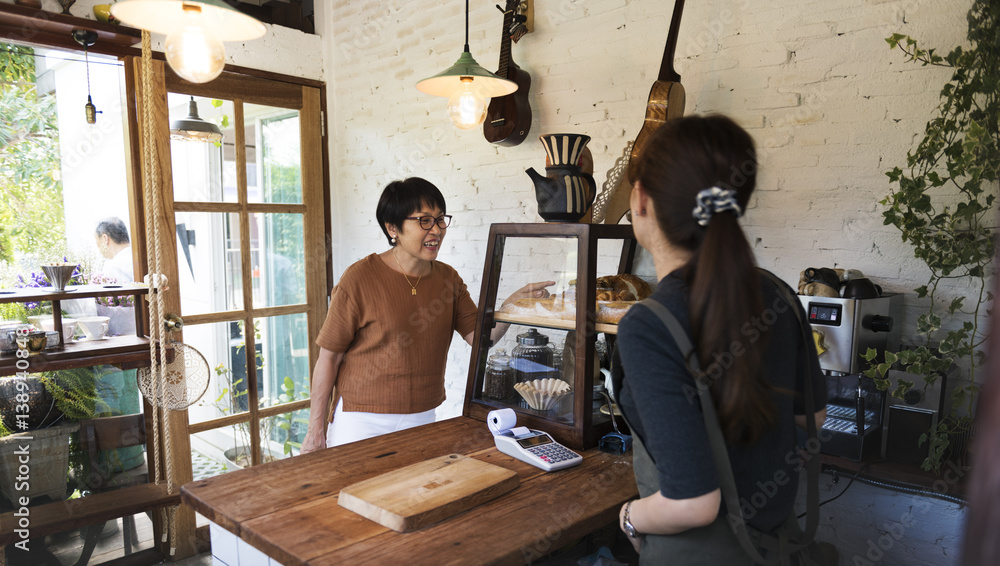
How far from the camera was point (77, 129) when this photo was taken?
4.24 metres

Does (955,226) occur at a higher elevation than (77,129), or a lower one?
lower

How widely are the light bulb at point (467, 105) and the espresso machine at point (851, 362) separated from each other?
1.32 m

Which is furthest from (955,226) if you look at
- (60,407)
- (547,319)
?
(60,407)

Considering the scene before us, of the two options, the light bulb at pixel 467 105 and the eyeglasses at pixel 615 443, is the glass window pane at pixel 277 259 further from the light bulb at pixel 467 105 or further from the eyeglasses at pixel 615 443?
the eyeglasses at pixel 615 443

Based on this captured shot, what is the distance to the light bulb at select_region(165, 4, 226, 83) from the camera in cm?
145

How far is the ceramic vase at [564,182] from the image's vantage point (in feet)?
6.42

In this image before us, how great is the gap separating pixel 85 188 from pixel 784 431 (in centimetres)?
474

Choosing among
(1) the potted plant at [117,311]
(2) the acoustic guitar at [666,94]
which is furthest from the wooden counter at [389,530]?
(1) the potted plant at [117,311]

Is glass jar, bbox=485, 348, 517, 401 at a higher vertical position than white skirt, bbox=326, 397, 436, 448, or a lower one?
higher

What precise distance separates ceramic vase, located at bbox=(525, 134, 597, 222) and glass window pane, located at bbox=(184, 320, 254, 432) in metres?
2.20

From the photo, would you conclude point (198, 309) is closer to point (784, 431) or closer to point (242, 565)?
point (242, 565)

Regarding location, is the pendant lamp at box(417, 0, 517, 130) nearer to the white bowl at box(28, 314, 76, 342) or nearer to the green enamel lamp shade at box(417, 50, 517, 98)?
the green enamel lamp shade at box(417, 50, 517, 98)

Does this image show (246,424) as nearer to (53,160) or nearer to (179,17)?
(53,160)

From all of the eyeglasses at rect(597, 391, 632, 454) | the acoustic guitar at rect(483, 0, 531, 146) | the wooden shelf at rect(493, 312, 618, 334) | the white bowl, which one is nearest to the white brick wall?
the acoustic guitar at rect(483, 0, 531, 146)
